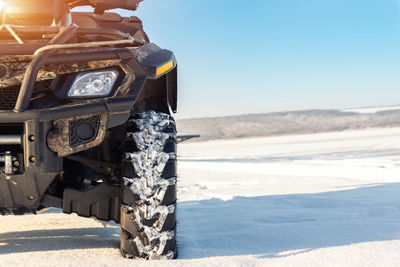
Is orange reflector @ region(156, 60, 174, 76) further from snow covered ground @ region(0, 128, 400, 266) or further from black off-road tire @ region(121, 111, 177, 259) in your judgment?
snow covered ground @ region(0, 128, 400, 266)

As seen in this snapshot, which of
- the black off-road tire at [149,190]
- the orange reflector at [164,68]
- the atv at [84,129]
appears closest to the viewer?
the atv at [84,129]

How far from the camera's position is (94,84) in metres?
2.51

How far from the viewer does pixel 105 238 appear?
11.5 ft

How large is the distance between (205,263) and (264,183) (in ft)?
17.3

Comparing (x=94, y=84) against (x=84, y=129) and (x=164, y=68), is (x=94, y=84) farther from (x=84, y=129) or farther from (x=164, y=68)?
(x=164, y=68)

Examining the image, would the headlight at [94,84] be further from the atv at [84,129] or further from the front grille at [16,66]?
the front grille at [16,66]

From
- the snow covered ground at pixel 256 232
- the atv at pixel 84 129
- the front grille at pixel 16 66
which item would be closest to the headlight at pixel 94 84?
the atv at pixel 84 129

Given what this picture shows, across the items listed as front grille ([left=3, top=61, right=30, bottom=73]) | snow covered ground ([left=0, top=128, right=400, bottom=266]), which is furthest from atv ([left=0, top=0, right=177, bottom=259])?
snow covered ground ([left=0, top=128, right=400, bottom=266])

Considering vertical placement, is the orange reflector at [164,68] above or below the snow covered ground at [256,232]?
above

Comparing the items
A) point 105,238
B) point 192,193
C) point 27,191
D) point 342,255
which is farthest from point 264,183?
point 27,191

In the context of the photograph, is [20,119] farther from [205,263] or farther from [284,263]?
[284,263]

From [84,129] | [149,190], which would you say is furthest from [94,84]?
[149,190]

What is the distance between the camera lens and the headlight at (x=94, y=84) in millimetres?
2486

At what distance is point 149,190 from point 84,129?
1.64 feet
